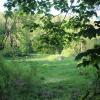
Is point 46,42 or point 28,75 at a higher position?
point 46,42

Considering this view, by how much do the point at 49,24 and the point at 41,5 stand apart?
619 mm

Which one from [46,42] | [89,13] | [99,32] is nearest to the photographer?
[99,32]

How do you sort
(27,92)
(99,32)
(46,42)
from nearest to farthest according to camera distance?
(99,32)
(46,42)
(27,92)

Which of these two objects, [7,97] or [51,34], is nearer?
[51,34]

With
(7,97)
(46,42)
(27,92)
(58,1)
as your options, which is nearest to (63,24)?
(58,1)

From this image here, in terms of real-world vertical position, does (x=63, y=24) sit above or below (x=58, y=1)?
below

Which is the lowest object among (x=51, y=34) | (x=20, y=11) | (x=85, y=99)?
(x=85, y=99)

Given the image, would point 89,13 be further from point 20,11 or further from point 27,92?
point 27,92

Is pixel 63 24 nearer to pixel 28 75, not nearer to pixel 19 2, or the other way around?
pixel 19 2

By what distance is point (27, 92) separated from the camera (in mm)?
12305

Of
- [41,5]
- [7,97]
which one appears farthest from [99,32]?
[7,97]

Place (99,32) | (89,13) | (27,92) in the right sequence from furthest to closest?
(27,92) → (89,13) → (99,32)

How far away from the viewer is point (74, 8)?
7.12 meters

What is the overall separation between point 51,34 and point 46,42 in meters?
0.29
